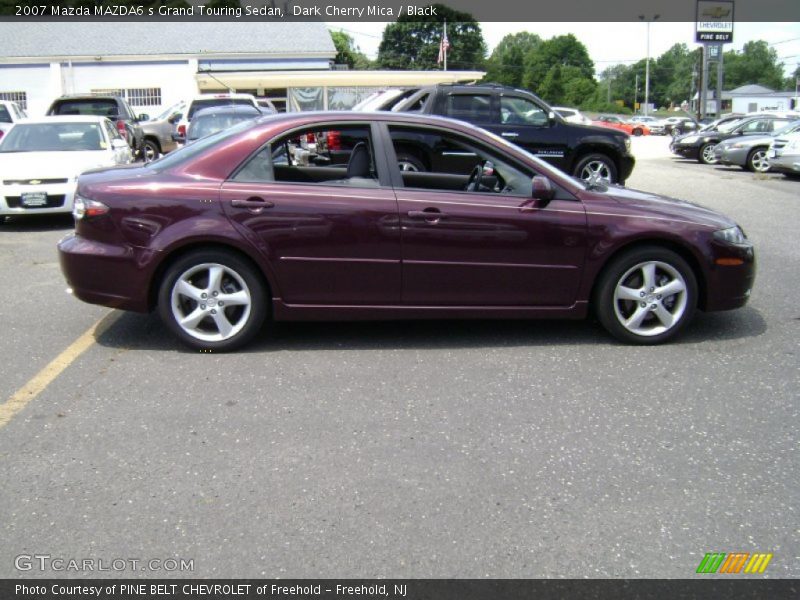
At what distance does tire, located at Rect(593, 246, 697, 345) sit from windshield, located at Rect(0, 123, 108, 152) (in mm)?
9013

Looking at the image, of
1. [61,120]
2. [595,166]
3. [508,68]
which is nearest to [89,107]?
[61,120]

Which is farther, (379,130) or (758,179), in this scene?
(758,179)

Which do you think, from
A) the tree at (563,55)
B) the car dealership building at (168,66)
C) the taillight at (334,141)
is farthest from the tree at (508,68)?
the taillight at (334,141)

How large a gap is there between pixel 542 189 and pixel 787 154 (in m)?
14.5

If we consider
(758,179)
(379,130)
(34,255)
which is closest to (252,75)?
(758,179)

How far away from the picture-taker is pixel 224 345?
5.51m

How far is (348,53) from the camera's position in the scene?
84438 millimetres

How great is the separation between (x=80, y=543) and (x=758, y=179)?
59.2 ft

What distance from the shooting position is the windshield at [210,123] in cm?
1631

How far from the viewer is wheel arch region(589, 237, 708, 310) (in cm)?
567

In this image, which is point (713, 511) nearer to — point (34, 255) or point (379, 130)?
point (379, 130)

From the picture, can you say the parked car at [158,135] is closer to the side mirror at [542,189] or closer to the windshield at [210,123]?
the windshield at [210,123]

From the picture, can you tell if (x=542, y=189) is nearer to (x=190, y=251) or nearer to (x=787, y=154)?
(x=190, y=251)

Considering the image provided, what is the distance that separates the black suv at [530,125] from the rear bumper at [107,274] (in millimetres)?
7689
